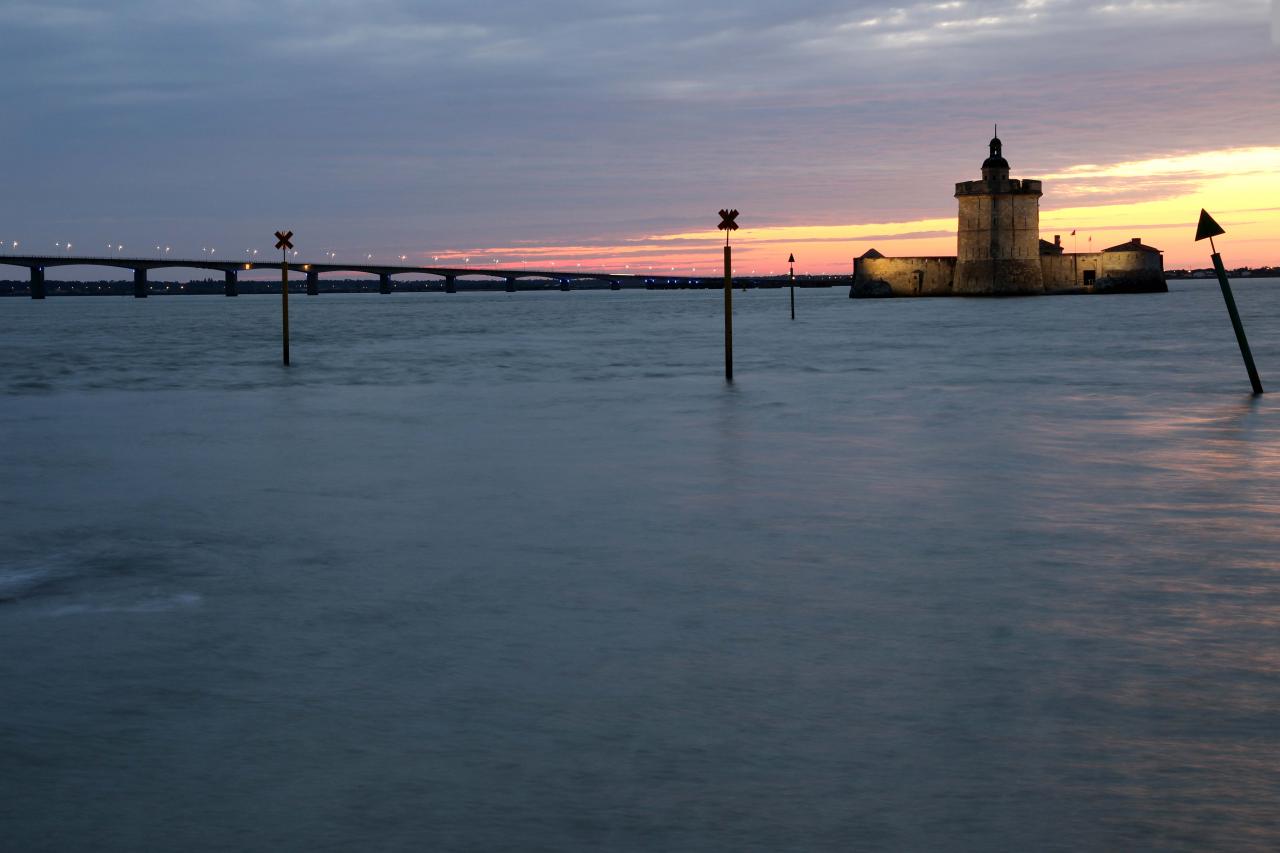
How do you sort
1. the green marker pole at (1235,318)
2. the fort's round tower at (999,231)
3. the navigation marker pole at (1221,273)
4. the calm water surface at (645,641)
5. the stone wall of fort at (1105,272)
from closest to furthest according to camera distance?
the calm water surface at (645,641) < the navigation marker pole at (1221,273) < the green marker pole at (1235,318) < the fort's round tower at (999,231) < the stone wall of fort at (1105,272)

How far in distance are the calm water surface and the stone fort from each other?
9270 centimetres

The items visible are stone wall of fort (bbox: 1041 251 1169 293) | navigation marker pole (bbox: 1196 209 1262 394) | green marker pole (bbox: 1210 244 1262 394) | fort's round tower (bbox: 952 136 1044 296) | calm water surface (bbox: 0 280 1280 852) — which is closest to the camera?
calm water surface (bbox: 0 280 1280 852)

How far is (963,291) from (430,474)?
10135cm

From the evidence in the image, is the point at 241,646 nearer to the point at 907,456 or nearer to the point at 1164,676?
the point at 1164,676

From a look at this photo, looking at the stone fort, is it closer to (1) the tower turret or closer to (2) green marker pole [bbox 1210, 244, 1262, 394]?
(1) the tower turret

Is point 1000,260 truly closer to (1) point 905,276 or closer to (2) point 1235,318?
(1) point 905,276

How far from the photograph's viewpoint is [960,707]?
5766mm

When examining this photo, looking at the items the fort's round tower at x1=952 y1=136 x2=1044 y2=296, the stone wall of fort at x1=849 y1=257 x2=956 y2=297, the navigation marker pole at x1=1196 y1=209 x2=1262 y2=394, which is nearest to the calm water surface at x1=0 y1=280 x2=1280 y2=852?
the navigation marker pole at x1=1196 y1=209 x2=1262 y2=394

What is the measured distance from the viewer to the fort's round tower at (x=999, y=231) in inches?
4183

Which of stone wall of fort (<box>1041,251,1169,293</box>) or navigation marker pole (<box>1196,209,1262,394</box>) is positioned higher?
stone wall of fort (<box>1041,251,1169,293</box>)

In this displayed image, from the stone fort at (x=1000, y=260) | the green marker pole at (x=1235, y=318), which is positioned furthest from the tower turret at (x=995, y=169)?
the green marker pole at (x=1235, y=318)

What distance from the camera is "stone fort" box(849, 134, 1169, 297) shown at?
350ft

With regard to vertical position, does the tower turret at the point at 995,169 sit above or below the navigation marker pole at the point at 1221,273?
above

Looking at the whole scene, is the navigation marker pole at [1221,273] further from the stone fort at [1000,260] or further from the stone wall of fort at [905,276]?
the stone wall of fort at [905,276]
